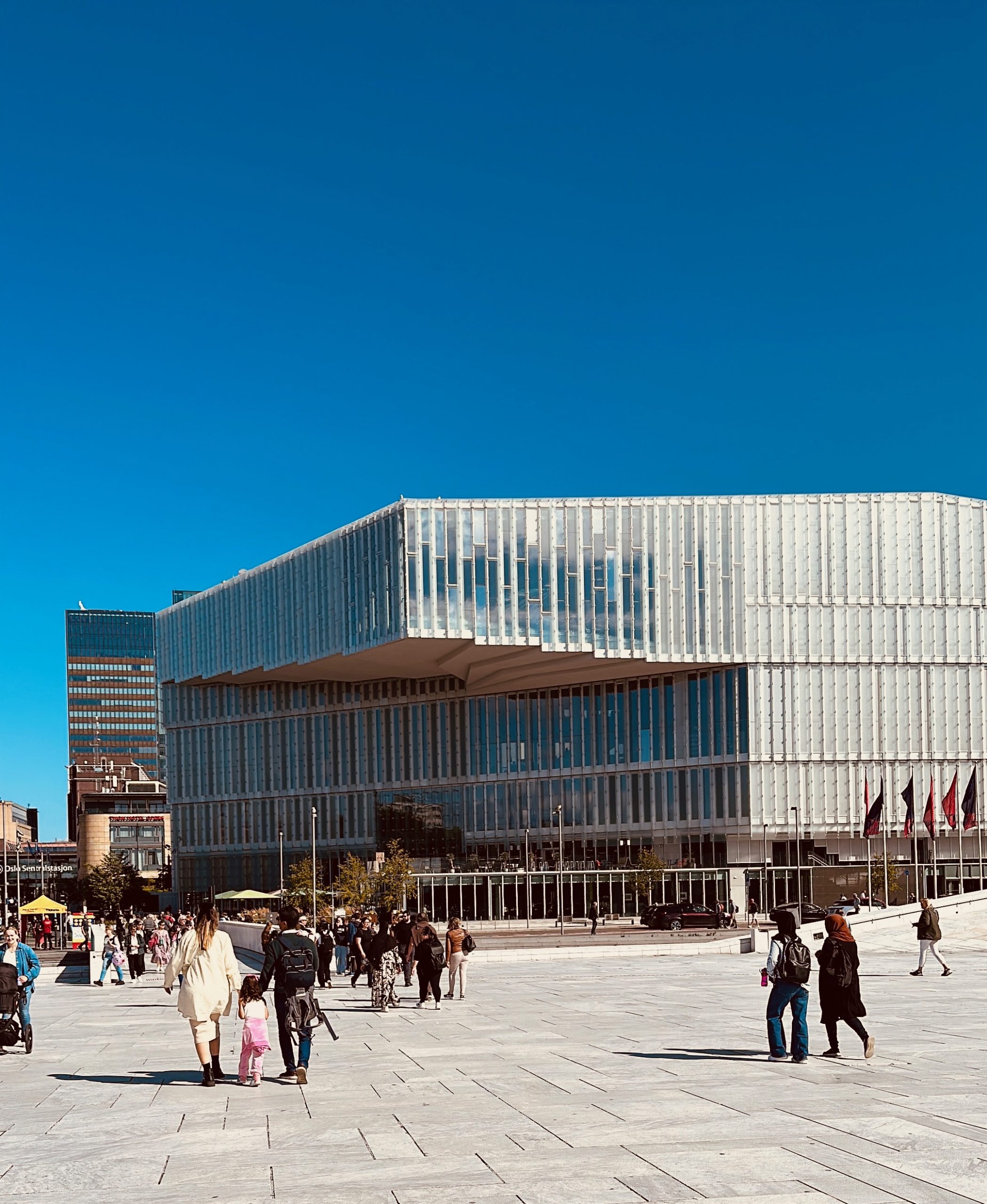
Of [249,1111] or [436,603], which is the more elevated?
[436,603]

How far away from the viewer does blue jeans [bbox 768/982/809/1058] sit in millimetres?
17500

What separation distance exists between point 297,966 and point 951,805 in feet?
236

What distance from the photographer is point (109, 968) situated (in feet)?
143

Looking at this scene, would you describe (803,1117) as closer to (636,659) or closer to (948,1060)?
(948,1060)

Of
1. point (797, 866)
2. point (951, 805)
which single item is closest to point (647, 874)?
point (797, 866)

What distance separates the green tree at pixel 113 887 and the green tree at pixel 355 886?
188 feet

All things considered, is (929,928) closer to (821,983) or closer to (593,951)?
(821,983)

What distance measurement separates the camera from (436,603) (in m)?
91.5

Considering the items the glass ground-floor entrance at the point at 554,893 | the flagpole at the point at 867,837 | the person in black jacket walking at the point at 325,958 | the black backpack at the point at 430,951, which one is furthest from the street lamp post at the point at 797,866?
the black backpack at the point at 430,951

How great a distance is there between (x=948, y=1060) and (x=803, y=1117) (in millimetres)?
5300

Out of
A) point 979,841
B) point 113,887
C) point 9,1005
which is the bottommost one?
point 113,887

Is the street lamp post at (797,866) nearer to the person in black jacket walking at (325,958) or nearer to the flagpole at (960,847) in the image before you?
the flagpole at (960,847)

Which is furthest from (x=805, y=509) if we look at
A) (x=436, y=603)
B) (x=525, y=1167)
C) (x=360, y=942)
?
(x=525, y=1167)

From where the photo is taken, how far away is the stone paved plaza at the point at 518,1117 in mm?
10938
